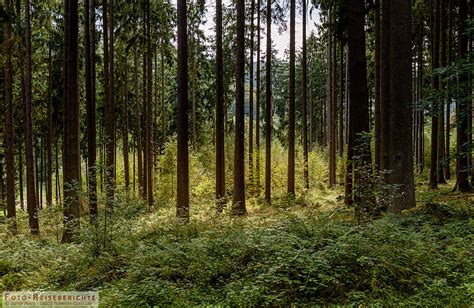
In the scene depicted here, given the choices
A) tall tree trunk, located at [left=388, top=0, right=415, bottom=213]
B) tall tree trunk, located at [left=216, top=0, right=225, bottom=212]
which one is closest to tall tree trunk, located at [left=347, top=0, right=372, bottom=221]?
tall tree trunk, located at [left=388, top=0, right=415, bottom=213]

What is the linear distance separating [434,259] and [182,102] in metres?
7.61

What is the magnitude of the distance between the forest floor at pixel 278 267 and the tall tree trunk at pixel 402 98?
1142mm

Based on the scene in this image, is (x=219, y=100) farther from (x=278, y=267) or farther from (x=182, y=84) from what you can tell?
(x=278, y=267)

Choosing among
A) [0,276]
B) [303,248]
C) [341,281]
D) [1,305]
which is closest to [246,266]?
[303,248]

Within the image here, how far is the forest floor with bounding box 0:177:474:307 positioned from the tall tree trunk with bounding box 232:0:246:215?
6.57 m

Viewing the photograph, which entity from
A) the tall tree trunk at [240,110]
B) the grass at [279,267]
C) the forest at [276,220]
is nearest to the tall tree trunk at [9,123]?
the forest at [276,220]

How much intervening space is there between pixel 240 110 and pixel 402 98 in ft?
21.2

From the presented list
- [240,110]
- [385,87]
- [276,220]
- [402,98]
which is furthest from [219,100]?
[402,98]

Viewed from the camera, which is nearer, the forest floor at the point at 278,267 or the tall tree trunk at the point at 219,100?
the forest floor at the point at 278,267

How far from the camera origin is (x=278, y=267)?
183 inches

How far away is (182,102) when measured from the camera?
10.6 meters

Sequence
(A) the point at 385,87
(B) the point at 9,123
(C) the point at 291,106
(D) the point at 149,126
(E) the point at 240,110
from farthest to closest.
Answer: (D) the point at 149,126, (C) the point at 291,106, (B) the point at 9,123, (E) the point at 240,110, (A) the point at 385,87

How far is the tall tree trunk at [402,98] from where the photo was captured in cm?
816

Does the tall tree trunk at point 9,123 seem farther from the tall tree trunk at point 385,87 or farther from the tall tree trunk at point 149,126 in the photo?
the tall tree trunk at point 385,87
